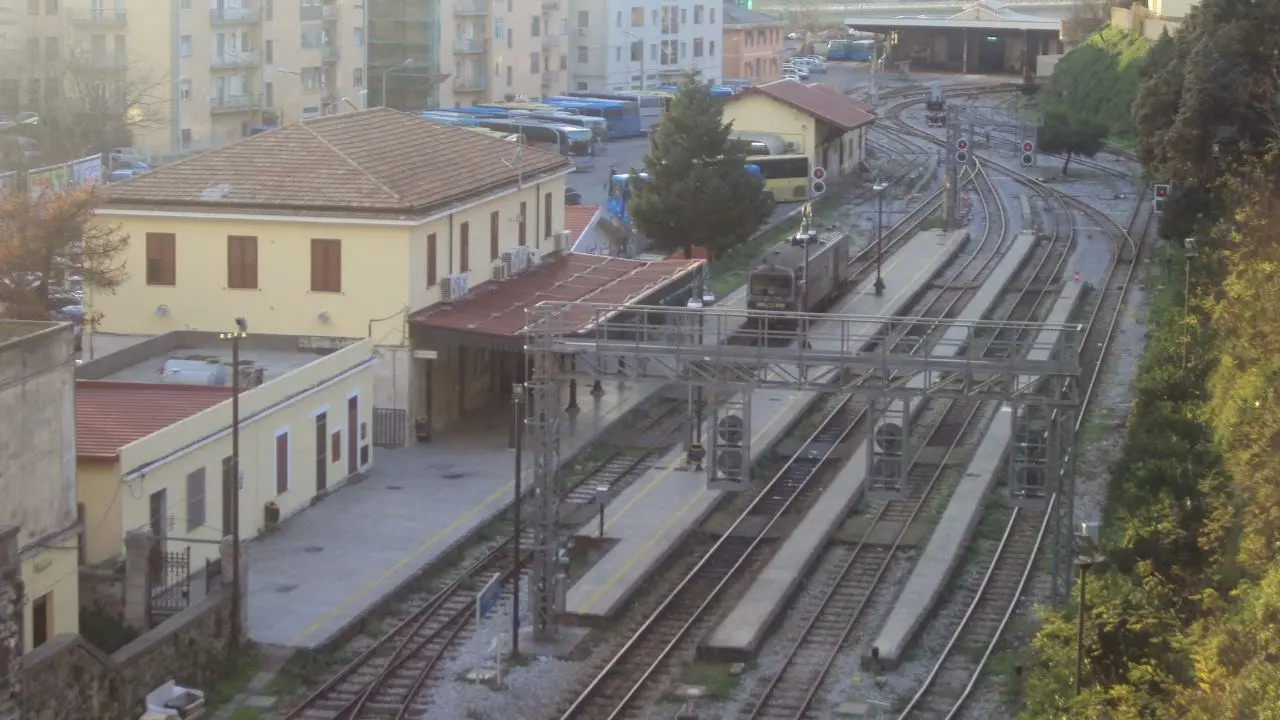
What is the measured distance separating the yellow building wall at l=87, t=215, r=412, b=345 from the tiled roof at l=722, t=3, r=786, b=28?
247 ft

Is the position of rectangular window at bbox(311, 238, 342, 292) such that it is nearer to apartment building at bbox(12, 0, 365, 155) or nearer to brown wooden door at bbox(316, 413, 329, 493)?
brown wooden door at bbox(316, 413, 329, 493)

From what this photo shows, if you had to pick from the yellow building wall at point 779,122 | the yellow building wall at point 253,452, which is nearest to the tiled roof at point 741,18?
the yellow building wall at point 779,122

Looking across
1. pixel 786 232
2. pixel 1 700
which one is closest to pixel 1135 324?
pixel 786 232

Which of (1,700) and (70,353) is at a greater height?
(70,353)

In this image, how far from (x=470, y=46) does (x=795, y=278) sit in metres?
44.7

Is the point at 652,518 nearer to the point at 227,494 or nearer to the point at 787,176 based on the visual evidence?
the point at 227,494

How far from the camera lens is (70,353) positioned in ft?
68.8

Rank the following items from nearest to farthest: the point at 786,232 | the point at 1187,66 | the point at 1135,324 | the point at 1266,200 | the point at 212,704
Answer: the point at 212,704 → the point at 1266,200 → the point at 1187,66 → the point at 1135,324 → the point at 786,232

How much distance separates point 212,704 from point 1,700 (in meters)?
3.14

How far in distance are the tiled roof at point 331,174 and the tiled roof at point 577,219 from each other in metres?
7.58

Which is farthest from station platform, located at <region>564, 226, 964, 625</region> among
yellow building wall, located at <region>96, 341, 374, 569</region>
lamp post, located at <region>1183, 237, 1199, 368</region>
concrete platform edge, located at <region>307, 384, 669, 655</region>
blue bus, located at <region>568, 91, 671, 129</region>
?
blue bus, located at <region>568, 91, 671, 129</region>

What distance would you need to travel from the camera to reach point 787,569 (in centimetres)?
2600

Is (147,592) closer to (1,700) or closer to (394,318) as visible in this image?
(1,700)

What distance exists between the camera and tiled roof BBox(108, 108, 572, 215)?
32.3 metres
